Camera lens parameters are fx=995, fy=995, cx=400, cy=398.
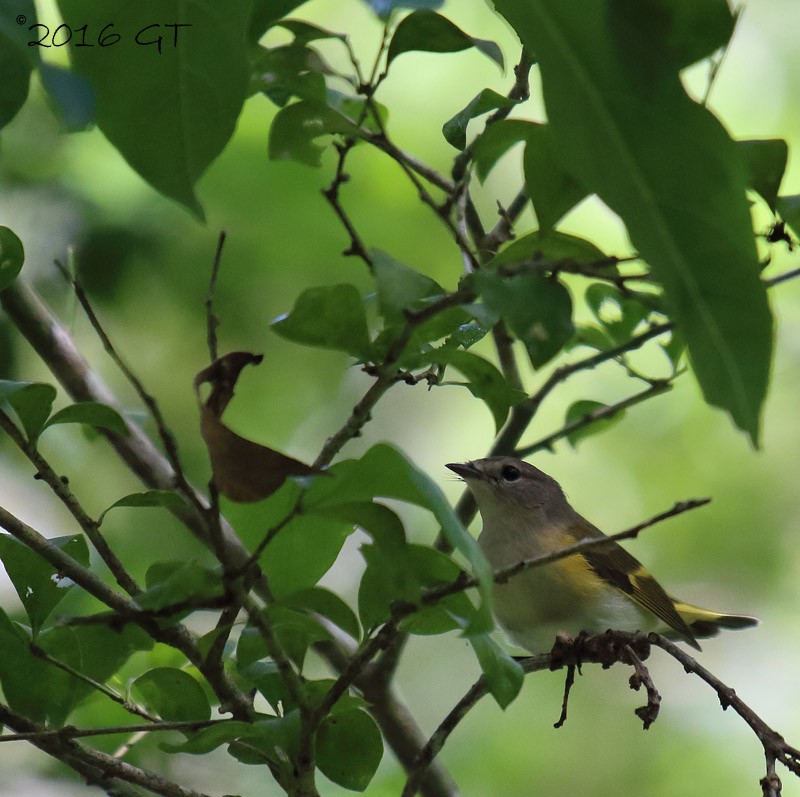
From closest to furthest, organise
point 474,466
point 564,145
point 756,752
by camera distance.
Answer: point 564,145
point 474,466
point 756,752

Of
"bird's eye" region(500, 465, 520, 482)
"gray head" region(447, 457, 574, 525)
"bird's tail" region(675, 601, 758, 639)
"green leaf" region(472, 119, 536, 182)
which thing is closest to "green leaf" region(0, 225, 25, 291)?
"green leaf" region(472, 119, 536, 182)

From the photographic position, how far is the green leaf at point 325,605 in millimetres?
1030

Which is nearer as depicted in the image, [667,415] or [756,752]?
[756,752]

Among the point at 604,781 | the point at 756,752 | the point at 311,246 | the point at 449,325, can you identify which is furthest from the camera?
the point at 604,781

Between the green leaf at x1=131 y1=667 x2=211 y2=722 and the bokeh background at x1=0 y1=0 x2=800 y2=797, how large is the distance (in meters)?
1.00

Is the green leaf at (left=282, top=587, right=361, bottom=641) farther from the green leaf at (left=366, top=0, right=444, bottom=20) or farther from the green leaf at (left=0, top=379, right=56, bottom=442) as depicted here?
the green leaf at (left=366, top=0, right=444, bottom=20)

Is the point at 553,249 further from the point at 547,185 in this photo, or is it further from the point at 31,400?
the point at 31,400

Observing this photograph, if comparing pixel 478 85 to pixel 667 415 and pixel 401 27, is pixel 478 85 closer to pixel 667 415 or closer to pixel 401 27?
pixel 667 415

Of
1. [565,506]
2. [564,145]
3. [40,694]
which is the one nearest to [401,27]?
[564,145]

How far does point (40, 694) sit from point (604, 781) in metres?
3.67

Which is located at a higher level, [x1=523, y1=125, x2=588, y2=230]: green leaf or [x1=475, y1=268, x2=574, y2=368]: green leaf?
[x1=523, y1=125, x2=588, y2=230]: green leaf

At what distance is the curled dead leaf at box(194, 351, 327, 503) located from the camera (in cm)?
86

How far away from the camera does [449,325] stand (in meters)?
0.98

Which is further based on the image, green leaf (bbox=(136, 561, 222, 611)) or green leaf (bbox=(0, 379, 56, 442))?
green leaf (bbox=(0, 379, 56, 442))
